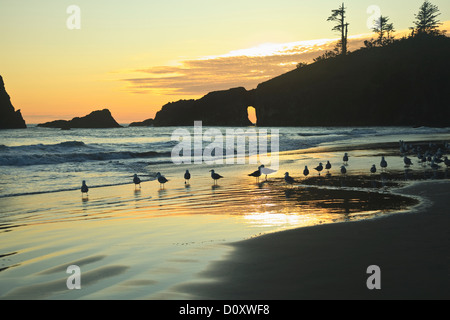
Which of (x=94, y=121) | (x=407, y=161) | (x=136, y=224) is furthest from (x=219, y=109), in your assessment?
(x=136, y=224)

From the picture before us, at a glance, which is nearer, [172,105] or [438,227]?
[438,227]

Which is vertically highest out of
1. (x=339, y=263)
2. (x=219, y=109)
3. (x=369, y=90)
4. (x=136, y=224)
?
(x=369, y=90)

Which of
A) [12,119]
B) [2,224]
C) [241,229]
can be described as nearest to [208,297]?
[241,229]

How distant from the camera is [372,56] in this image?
100 m

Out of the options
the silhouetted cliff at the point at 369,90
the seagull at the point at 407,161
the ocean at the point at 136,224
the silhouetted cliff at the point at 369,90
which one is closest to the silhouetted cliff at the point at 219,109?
the silhouetted cliff at the point at 369,90

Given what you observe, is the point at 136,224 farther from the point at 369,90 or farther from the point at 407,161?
the point at 369,90

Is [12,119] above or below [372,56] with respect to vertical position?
below

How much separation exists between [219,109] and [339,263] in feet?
410

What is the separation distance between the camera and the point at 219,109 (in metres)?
130

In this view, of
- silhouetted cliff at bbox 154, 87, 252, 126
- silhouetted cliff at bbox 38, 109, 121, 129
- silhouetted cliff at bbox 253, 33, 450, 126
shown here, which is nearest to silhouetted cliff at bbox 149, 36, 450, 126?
silhouetted cliff at bbox 253, 33, 450, 126

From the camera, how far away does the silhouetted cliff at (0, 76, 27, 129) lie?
125625mm
